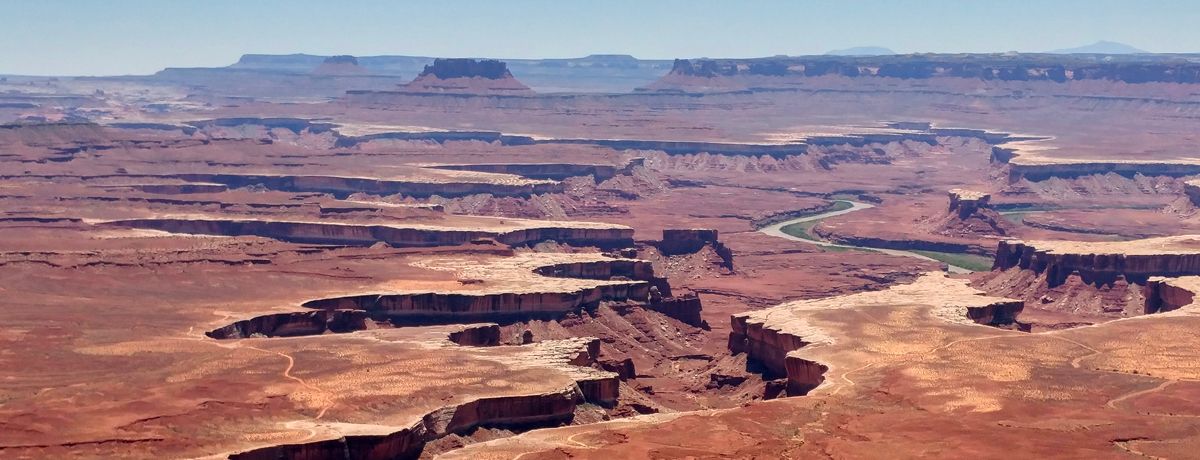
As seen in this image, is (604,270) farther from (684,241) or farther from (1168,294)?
(1168,294)

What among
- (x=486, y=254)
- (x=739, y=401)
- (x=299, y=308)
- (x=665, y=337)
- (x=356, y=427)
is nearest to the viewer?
(x=356, y=427)

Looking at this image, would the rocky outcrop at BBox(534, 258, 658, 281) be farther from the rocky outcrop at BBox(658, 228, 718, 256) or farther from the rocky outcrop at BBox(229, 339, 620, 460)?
the rocky outcrop at BBox(229, 339, 620, 460)

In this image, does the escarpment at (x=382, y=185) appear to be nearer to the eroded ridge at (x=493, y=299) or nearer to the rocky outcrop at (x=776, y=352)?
the eroded ridge at (x=493, y=299)

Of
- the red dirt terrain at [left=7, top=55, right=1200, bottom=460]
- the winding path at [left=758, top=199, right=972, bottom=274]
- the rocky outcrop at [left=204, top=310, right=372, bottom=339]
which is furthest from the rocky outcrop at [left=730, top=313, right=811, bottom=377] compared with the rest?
the winding path at [left=758, top=199, right=972, bottom=274]

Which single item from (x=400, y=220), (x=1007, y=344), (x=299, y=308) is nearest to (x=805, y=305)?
(x=1007, y=344)

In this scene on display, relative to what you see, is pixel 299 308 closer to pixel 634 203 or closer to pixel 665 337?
pixel 665 337
